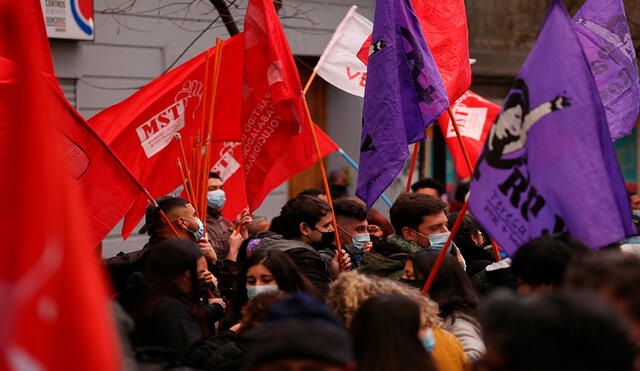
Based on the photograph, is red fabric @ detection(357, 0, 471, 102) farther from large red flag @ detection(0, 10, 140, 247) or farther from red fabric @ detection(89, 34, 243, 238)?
large red flag @ detection(0, 10, 140, 247)

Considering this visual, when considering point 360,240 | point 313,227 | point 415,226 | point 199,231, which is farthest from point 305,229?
point 415,226

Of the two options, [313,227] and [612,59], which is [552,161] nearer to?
[313,227]

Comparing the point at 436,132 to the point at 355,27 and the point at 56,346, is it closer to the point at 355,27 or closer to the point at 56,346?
the point at 355,27

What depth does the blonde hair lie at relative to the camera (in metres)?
4.36

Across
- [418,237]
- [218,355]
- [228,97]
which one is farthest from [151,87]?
[218,355]

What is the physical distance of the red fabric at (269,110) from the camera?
23.6 feet

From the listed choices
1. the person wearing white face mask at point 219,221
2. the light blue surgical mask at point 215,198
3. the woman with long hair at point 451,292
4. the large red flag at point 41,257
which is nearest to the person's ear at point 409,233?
the woman with long hair at point 451,292

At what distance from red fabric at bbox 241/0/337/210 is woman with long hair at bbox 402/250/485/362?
2.32 metres

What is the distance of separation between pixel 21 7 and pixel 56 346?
32.6 inches

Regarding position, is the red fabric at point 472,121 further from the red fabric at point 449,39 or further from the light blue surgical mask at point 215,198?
the red fabric at point 449,39

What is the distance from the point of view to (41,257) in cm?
258

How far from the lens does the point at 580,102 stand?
4742mm

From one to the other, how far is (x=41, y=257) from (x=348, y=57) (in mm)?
6375

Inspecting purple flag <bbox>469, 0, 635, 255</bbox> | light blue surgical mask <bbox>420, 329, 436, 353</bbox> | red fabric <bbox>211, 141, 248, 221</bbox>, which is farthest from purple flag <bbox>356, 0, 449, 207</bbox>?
red fabric <bbox>211, 141, 248, 221</bbox>
